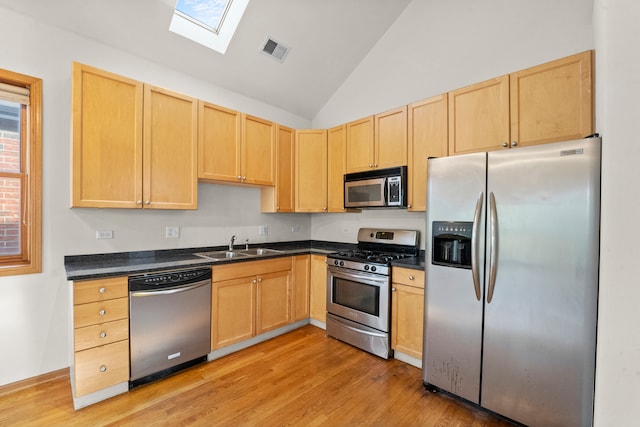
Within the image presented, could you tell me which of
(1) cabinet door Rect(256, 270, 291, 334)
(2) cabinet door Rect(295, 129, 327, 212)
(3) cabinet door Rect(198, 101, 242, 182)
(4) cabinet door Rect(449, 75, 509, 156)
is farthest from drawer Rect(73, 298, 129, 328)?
(4) cabinet door Rect(449, 75, 509, 156)

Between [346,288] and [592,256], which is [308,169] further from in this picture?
[592,256]

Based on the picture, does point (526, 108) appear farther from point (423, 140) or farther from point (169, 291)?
point (169, 291)

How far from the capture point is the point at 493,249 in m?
1.87

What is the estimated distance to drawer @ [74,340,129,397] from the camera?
196 cm

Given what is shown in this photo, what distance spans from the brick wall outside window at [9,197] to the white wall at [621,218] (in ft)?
12.1

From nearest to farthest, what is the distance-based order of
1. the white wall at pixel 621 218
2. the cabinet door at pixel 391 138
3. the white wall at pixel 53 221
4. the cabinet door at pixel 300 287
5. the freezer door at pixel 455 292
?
the white wall at pixel 621 218
the freezer door at pixel 455 292
the white wall at pixel 53 221
the cabinet door at pixel 391 138
the cabinet door at pixel 300 287

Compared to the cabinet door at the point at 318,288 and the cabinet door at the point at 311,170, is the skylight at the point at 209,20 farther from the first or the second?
the cabinet door at the point at 318,288

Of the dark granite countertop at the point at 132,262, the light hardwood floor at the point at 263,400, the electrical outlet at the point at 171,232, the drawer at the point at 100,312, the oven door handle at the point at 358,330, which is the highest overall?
the electrical outlet at the point at 171,232

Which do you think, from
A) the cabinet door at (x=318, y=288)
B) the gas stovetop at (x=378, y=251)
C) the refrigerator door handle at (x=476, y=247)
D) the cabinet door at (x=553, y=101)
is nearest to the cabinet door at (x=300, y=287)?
the cabinet door at (x=318, y=288)

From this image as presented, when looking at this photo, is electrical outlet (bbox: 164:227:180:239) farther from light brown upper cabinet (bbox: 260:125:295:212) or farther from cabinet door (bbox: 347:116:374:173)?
cabinet door (bbox: 347:116:374:173)

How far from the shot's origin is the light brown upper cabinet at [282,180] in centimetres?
353

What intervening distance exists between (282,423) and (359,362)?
3.34ft

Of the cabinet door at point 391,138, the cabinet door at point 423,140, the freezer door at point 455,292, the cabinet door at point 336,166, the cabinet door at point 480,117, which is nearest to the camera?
the freezer door at point 455,292

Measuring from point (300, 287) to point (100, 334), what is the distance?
1933mm
